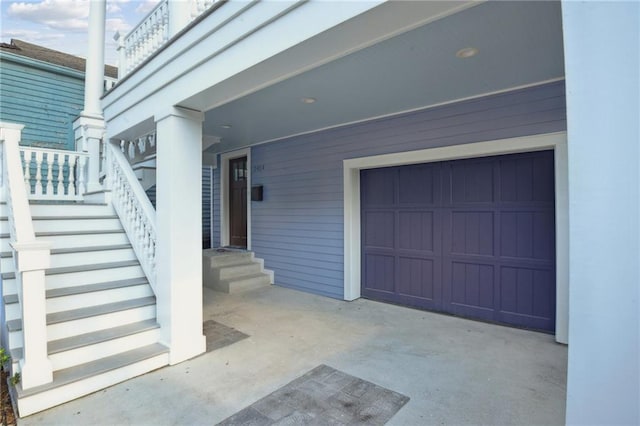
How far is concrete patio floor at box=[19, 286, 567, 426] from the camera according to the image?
6.91 feet

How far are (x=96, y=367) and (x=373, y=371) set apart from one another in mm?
2113

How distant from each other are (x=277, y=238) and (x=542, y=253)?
383 cm

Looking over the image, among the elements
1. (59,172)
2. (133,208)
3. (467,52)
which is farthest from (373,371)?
(59,172)

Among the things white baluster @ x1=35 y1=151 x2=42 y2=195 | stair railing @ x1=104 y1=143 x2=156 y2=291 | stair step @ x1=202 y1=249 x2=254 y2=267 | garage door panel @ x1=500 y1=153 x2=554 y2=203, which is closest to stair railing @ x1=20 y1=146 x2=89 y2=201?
white baluster @ x1=35 y1=151 x2=42 y2=195

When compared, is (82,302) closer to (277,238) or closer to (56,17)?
(277,238)

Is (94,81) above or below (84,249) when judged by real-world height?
above

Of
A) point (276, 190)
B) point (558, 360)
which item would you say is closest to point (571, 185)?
point (558, 360)

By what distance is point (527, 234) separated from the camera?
351cm

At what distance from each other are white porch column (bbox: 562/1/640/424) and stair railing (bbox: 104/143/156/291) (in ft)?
10.6

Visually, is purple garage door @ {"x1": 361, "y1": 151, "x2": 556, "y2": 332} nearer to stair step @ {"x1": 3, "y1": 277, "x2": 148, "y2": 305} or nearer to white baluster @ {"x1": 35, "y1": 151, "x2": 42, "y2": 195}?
stair step @ {"x1": 3, "y1": 277, "x2": 148, "y2": 305}

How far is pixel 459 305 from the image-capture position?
397 centimetres

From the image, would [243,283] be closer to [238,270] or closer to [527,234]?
[238,270]

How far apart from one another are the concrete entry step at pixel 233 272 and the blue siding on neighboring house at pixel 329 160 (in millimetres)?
218

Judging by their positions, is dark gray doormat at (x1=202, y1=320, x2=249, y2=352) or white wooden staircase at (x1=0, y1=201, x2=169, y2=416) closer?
white wooden staircase at (x1=0, y1=201, x2=169, y2=416)
